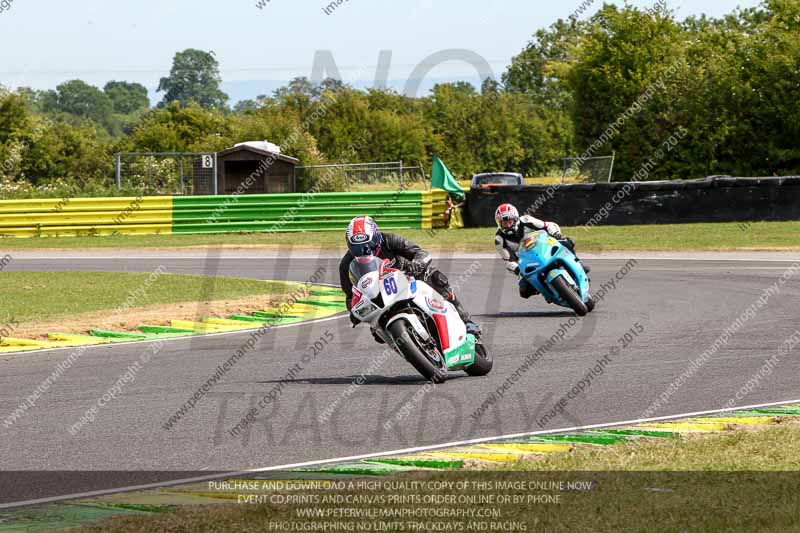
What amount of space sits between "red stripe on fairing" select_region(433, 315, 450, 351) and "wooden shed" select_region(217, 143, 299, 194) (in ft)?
101

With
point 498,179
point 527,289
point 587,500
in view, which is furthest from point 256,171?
point 587,500

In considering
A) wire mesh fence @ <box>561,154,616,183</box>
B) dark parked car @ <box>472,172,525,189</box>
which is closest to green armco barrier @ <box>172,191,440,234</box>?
wire mesh fence @ <box>561,154,616,183</box>

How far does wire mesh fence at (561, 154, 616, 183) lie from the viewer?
3672 cm

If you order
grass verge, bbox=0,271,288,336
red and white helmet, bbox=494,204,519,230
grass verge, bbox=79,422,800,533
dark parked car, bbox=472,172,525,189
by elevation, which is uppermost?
red and white helmet, bbox=494,204,519,230

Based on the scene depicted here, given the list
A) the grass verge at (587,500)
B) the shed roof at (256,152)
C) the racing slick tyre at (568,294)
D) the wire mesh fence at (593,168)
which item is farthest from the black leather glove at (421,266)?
the shed roof at (256,152)

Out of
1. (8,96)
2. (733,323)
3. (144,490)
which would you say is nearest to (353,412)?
(144,490)

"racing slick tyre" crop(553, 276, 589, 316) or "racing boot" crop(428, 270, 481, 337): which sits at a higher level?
"racing boot" crop(428, 270, 481, 337)

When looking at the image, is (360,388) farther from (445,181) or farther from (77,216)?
(77,216)

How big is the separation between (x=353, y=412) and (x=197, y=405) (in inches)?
52.5

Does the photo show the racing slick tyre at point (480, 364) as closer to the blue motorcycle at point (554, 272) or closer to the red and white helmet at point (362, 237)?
the red and white helmet at point (362, 237)

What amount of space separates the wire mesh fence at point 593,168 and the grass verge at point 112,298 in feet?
62.5

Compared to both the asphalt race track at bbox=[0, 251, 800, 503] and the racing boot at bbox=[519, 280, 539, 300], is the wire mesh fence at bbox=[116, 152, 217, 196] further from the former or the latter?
the racing boot at bbox=[519, 280, 539, 300]

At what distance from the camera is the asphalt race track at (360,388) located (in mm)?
7699

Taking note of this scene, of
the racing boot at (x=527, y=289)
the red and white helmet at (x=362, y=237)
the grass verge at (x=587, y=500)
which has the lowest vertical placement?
the racing boot at (x=527, y=289)
